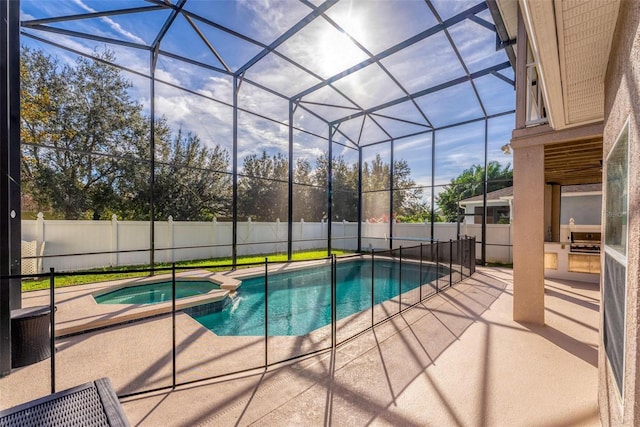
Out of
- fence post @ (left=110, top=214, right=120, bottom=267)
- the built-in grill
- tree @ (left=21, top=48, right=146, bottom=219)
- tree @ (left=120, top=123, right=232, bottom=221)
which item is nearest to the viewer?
the built-in grill

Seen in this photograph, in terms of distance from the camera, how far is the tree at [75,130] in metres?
10.2

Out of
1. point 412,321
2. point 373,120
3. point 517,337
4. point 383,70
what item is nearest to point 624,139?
point 517,337

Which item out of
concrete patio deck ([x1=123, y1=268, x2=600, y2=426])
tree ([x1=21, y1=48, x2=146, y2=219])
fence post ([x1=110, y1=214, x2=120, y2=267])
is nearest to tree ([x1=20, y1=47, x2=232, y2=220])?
tree ([x1=21, y1=48, x2=146, y2=219])

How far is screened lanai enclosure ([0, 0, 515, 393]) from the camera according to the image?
226 inches

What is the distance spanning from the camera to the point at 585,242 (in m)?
7.29

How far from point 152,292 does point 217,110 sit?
9.88 metres

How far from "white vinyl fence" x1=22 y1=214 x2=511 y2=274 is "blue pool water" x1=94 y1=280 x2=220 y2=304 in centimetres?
96

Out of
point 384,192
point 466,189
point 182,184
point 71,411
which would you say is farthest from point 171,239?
point 466,189

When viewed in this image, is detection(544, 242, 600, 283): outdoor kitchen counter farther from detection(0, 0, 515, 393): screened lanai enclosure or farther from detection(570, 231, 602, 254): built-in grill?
detection(0, 0, 515, 393): screened lanai enclosure

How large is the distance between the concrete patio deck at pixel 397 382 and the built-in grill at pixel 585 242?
403 centimetres

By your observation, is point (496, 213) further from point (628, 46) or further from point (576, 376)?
point (628, 46)

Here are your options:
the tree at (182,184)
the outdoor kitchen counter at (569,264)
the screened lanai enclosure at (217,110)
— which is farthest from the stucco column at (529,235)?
the tree at (182,184)

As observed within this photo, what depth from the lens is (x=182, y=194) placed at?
14.8 metres

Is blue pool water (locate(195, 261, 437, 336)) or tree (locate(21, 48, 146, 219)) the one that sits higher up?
tree (locate(21, 48, 146, 219))
